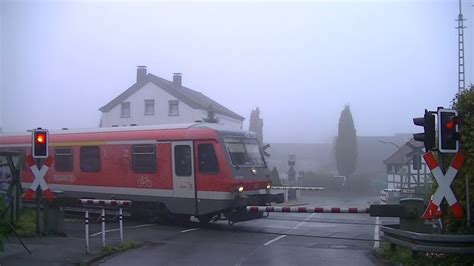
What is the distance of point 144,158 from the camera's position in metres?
17.0

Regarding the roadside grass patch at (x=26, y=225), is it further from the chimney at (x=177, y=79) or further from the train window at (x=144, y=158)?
the chimney at (x=177, y=79)

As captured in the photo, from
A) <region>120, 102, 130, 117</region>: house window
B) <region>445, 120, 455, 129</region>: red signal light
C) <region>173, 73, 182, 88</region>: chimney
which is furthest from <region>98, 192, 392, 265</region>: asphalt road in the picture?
<region>173, 73, 182, 88</region>: chimney

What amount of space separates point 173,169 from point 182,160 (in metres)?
0.42

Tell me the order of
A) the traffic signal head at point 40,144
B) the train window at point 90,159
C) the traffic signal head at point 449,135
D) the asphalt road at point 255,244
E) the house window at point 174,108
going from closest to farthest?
the traffic signal head at point 449,135
the asphalt road at point 255,244
the traffic signal head at point 40,144
the train window at point 90,159
the house window at point 174,108

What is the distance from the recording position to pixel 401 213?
1078 cm

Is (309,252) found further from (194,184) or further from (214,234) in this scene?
(194,184)

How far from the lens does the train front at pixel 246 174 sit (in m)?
15.5

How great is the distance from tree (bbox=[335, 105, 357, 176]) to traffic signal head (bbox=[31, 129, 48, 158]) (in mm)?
41559

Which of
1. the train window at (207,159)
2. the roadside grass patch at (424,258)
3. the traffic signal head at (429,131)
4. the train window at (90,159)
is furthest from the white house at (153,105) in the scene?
the traffic signal head at (429,131)

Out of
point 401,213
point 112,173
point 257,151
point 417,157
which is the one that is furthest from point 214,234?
point 417,157

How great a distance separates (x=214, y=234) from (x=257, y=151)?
3.46 metres

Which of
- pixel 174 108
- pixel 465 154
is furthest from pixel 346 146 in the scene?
pixel 465 154

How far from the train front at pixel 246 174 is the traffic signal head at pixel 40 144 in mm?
5142

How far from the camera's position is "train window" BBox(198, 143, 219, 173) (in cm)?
1548
